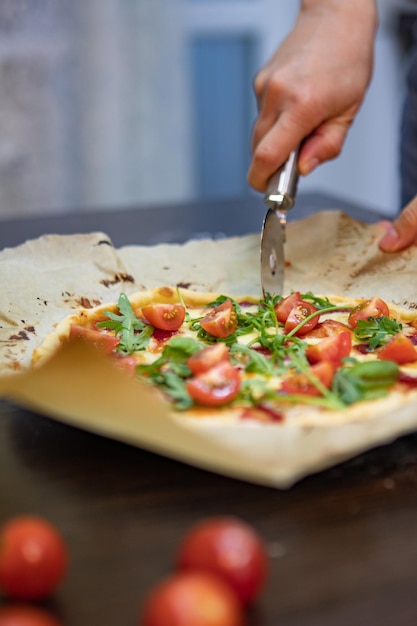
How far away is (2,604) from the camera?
1013 millimetres

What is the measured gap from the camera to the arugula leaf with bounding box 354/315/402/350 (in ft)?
6.31

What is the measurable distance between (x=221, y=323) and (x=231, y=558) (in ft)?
3.22

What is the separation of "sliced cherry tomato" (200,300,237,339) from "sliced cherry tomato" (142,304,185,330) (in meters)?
0.07

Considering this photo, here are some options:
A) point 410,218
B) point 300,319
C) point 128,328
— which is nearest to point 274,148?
point 410,218

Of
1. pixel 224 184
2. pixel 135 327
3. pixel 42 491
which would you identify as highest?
pixel 42 491

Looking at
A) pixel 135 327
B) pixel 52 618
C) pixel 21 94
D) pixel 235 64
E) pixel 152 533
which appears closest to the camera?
pixel 52 618

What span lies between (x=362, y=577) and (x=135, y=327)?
1.09m

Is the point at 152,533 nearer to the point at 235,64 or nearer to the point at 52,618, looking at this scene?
the point at 52,618

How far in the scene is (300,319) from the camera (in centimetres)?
201

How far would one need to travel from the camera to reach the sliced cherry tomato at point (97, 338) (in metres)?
1.89

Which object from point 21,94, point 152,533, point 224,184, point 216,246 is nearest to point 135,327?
point 216,246

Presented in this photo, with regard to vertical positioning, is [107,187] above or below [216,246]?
below

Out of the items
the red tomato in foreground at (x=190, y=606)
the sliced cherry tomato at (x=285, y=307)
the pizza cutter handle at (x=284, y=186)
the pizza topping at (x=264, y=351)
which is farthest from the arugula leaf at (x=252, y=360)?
the red tomato in foreground at (x=190, y=606)

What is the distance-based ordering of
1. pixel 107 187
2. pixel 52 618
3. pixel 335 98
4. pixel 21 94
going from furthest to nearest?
pixel 107 187 → pixel 21 94 → pixel 335 98 → pixel 52 618
